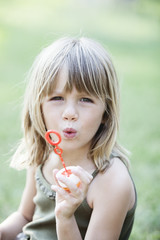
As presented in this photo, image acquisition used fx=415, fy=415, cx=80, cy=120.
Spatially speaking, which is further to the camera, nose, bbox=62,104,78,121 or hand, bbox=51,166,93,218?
nose, bbox=62,104,78,121

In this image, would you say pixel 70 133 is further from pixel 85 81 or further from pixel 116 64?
pixel 116 64

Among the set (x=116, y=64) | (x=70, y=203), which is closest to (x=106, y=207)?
(x=70, y=203)

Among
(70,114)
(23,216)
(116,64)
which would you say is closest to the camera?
(70,114)

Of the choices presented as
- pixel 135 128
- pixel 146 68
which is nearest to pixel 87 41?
pixel 135 128

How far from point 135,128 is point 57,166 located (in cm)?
307

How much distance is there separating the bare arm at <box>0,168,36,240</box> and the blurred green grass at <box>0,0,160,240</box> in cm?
62

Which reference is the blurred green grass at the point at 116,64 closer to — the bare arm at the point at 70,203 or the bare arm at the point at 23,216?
the bare arm at the point at 23,216

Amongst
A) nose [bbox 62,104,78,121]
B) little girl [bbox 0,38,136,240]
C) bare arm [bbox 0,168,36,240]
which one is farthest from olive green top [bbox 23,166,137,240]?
nose [bbox 62,104,78,121]

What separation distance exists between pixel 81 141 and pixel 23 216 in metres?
0.79

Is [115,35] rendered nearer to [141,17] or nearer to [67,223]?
[141,17]

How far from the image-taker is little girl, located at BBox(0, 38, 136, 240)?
1979mm

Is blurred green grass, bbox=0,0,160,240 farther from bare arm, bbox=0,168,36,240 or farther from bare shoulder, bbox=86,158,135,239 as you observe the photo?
bare shoulder, bbox=86,158,135,239

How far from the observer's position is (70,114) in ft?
6.50

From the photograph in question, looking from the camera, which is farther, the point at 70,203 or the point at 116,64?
the point at 116,64
